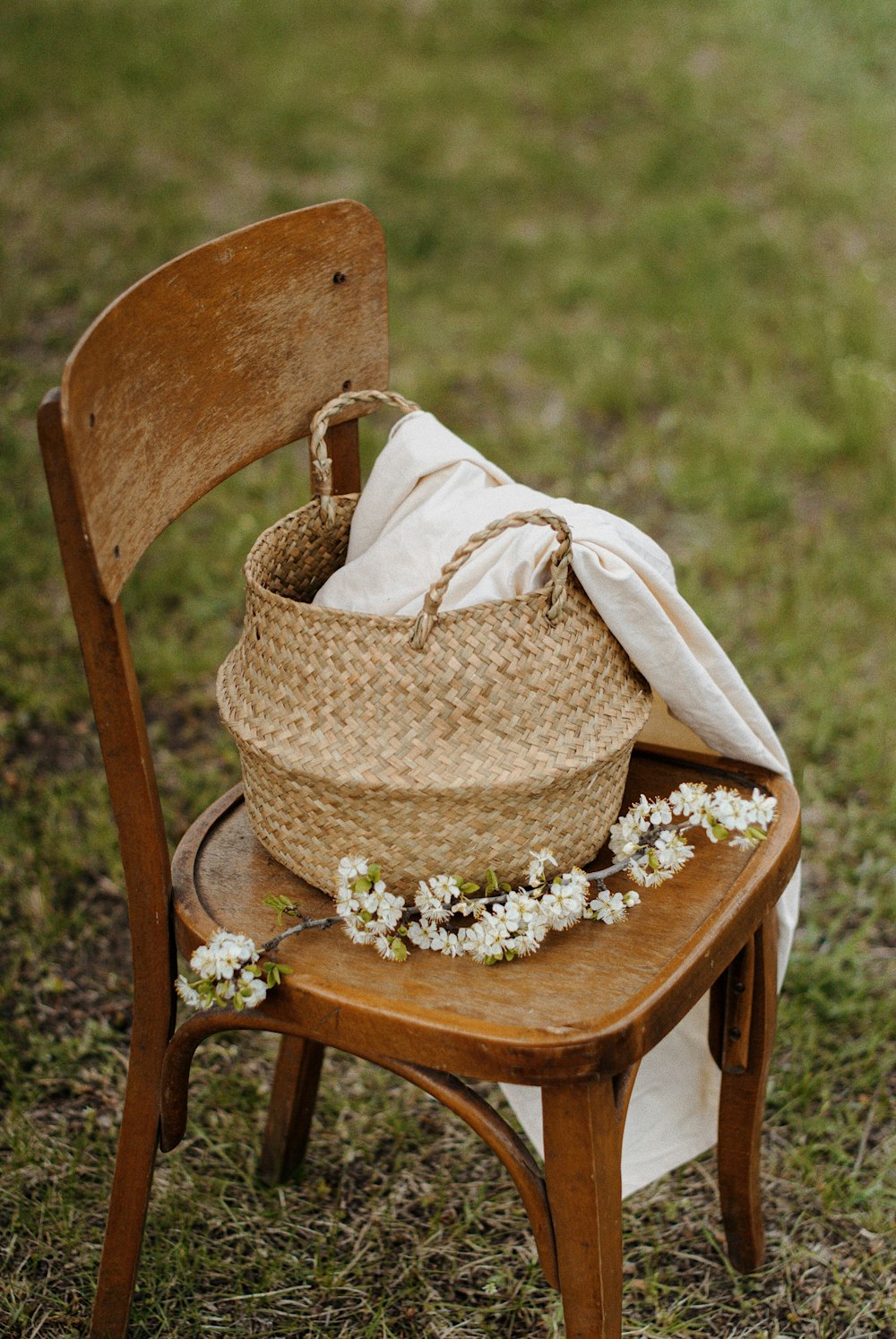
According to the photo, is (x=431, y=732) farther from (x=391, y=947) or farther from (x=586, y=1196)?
(x=586, y=1196)

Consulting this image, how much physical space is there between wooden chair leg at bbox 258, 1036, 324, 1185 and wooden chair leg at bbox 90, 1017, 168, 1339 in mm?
348

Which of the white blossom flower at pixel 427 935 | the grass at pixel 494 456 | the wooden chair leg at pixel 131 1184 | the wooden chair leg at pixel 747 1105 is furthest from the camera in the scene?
the grass at pixel 494 456

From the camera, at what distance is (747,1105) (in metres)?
1.54

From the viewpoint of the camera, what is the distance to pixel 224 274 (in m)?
1.25

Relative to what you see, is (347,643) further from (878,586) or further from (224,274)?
(878,586)

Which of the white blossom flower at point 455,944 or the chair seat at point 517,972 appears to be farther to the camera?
the white blossom flower at point 455,944

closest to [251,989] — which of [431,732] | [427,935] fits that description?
[427,935]

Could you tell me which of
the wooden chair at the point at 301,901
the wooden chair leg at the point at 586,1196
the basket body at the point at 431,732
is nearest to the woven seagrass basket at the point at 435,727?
the basket body at the point at 431,732

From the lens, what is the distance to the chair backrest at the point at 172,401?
1051mm

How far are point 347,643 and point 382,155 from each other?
4.16 meters

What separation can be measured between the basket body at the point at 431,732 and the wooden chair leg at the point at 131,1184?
29 cm

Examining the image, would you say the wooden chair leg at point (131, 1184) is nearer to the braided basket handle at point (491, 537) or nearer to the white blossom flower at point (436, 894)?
the white blossom flower at point (436, 894)

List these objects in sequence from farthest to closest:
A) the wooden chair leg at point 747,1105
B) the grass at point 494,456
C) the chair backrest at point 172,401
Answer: the grass at point 494,456 < the wooden chair leg at point 747,1105 < the chair backrest at point 172,401

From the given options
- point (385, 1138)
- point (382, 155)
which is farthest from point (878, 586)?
point (382, 155)
